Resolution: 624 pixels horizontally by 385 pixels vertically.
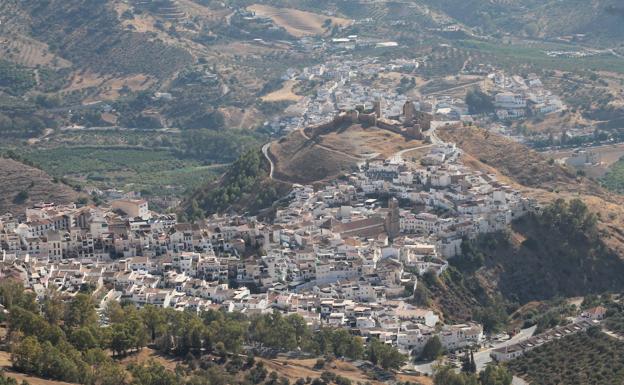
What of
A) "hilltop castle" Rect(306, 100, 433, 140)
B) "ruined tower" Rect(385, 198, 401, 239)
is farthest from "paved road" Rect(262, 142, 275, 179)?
"ruined tower" Rect(385, 198, 401, 239)

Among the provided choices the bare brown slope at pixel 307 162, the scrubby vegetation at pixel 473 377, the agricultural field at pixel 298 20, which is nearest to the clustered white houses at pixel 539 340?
the scrubby vegetation at pixel 473 377

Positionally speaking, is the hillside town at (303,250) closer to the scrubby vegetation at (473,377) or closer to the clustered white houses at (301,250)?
the clustered white houses at (301,250)

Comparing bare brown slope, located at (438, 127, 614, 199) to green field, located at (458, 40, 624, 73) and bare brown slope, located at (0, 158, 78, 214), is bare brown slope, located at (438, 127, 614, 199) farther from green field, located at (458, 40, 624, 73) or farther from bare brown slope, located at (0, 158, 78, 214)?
green field, located at (458, 40, 624, 73)

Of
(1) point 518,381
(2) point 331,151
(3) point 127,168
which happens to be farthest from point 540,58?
(1) point 518,381

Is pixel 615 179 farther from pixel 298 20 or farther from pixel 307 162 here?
pixel 298 20

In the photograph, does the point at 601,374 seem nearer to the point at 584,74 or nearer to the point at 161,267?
the point at 161,267
